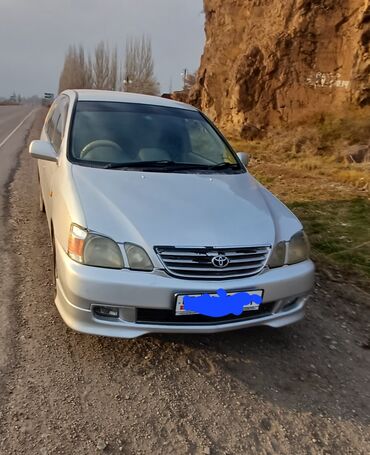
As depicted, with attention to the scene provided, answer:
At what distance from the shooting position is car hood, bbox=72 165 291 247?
8.41 feet

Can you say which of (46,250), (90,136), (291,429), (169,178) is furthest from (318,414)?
(46,250)

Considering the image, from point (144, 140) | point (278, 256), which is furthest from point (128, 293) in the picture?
point (144, 140)

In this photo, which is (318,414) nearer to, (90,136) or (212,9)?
(90,136)

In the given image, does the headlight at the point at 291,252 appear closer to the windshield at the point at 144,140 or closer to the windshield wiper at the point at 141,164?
the windshield at the point at 144,140

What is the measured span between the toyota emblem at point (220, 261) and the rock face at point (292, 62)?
1190cm

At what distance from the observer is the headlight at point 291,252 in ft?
9.04

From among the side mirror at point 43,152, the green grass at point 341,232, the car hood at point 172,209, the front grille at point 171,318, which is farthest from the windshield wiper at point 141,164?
the green grass at point 341,232

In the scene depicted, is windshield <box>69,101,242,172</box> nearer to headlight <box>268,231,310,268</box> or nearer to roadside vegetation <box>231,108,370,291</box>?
headlight <box>268,231,310,268</box>

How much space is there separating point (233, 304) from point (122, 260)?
2.26 ft

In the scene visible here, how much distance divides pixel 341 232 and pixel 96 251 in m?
4.00

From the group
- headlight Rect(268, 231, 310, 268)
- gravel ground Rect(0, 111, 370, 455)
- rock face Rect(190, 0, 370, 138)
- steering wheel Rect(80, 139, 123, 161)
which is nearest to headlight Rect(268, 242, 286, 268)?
headlight Rect(268, 231, 310, 268)

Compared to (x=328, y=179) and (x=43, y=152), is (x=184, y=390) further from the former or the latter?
(x=328, y=179)

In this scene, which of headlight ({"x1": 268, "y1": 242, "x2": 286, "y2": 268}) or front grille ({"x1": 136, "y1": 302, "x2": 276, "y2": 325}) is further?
headlight ({"x1": 268, "y1": 242, "x2": 286, "y2": 268})

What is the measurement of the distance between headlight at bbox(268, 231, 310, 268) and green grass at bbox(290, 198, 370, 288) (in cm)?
156
